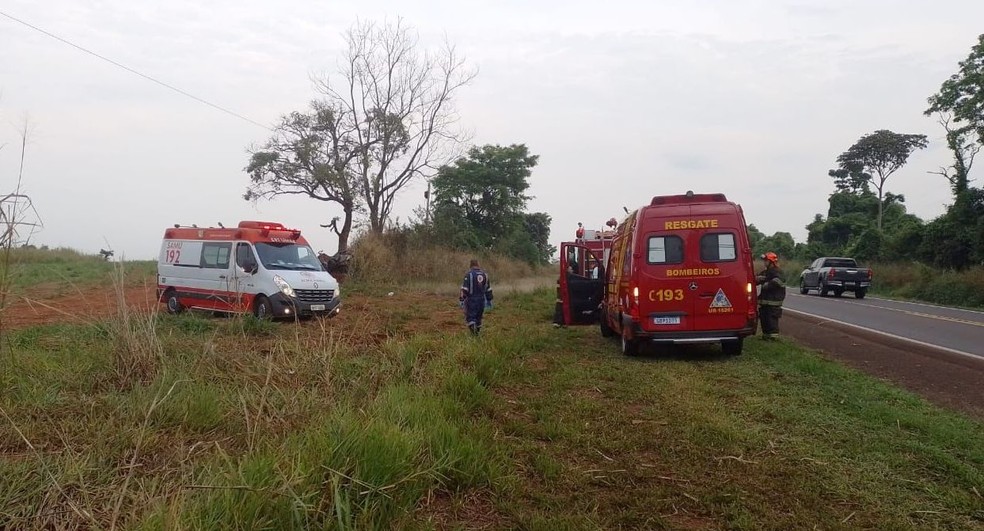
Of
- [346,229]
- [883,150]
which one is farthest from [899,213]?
[346,229]

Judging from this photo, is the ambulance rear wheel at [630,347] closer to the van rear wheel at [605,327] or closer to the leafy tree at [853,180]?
the van rear wheel at [605,327]

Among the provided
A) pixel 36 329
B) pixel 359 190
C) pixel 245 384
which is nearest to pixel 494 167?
pixel 359 190

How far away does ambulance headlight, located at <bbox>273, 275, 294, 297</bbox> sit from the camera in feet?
47.1

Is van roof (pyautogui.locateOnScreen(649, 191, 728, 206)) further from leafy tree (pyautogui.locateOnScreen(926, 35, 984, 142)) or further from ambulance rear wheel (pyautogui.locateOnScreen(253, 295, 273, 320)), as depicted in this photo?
leafy tree (pyautogui.locateOnScreen(926, 35, 984, 142))

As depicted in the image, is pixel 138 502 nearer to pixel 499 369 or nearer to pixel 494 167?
pixel 499 369

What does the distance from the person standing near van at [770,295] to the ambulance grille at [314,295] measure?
30.8 ft

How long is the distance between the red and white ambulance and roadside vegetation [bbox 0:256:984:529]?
6.60 metres

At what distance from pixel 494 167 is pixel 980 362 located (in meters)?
35.2

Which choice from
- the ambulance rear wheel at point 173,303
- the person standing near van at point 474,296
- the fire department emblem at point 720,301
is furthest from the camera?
the ambulance rear wheel at point 173,303

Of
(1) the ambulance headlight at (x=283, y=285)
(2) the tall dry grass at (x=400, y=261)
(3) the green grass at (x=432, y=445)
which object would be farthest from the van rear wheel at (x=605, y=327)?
(2) the tall dry grass at (x=400, y=261)

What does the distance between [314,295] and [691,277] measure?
8853 mm

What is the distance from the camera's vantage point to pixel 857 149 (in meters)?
49.1

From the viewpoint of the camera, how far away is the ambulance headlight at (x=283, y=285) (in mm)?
14352

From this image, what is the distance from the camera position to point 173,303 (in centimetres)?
1669
